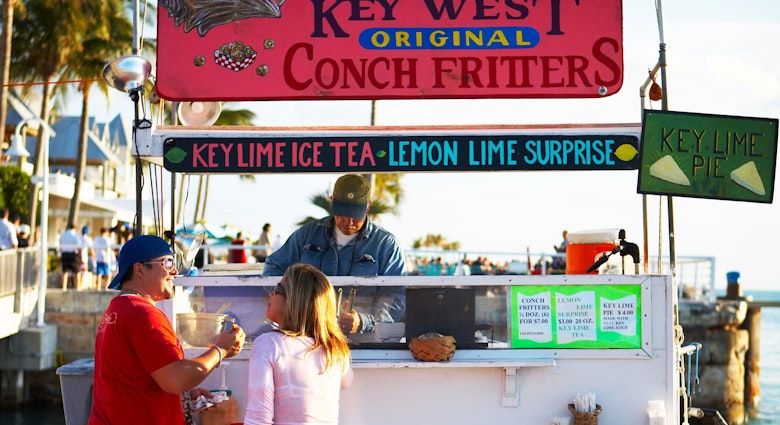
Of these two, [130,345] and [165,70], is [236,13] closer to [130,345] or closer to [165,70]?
[165,70]

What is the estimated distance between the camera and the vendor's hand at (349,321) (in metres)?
5.62

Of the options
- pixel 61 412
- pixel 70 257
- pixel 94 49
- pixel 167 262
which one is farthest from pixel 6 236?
pixel 94 49

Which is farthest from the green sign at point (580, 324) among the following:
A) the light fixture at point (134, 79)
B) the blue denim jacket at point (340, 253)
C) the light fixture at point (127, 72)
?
the light fixture at point (127, 72)

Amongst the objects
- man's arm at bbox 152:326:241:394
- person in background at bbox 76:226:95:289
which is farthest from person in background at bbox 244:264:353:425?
person in background at bbox 76:226:95:289

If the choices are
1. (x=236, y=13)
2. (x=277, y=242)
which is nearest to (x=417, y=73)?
(x=236, y=13)

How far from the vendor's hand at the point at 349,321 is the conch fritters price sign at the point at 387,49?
167 cm

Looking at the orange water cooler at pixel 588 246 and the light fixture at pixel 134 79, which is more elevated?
the light fixture at pixel 134 79

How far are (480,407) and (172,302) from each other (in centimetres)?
185

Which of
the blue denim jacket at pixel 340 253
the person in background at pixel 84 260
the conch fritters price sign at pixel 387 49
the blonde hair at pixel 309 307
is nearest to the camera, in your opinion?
the blonde hair at pixel 309 307

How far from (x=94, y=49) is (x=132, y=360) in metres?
32.2

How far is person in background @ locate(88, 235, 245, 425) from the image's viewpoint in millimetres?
4355

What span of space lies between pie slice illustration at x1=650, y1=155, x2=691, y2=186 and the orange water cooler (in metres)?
1.02

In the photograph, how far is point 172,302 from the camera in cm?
581

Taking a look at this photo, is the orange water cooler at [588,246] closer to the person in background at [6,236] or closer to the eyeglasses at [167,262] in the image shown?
the eyeglasses at [167,262]
